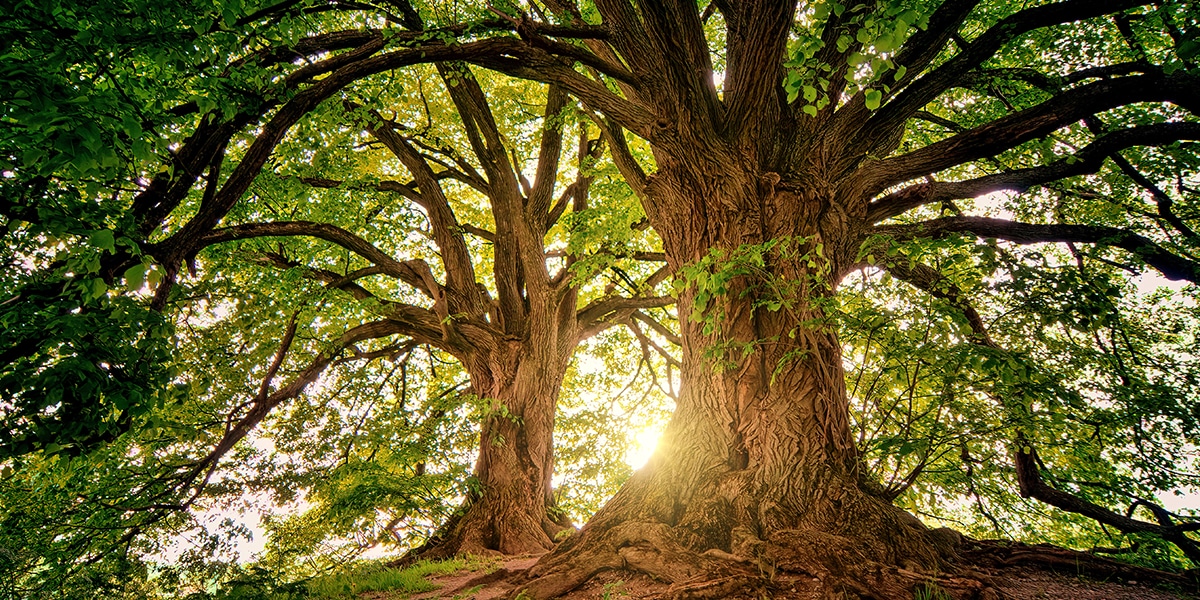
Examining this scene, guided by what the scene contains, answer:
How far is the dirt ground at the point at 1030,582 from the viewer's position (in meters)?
2.68

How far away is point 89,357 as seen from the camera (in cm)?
200

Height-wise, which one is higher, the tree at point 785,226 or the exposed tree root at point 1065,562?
the tree at point 785,226

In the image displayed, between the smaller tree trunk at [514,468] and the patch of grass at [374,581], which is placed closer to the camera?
the patch of grass at [374,581]

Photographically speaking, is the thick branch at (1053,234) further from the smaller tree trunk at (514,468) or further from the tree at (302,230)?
the smaller tree trunk at (514,468)

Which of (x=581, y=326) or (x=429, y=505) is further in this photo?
(x=581, y=326)

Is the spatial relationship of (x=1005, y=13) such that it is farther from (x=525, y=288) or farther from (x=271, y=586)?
(x=271, y=586)

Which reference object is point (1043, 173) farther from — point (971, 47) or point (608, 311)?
point (608, 311)

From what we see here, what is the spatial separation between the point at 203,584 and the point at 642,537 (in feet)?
12.7

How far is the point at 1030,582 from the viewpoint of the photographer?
9.77 feet

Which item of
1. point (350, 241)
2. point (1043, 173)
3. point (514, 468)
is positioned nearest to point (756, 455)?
point (1043, 173)

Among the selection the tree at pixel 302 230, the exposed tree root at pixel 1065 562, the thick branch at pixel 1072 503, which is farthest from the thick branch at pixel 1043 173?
the tree at pixel 302 230

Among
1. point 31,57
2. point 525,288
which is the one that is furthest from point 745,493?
point 525,288

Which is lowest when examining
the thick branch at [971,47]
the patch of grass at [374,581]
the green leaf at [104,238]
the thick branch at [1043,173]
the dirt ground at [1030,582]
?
the patch of grass at [374,581]

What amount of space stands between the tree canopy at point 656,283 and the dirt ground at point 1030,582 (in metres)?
0.13
